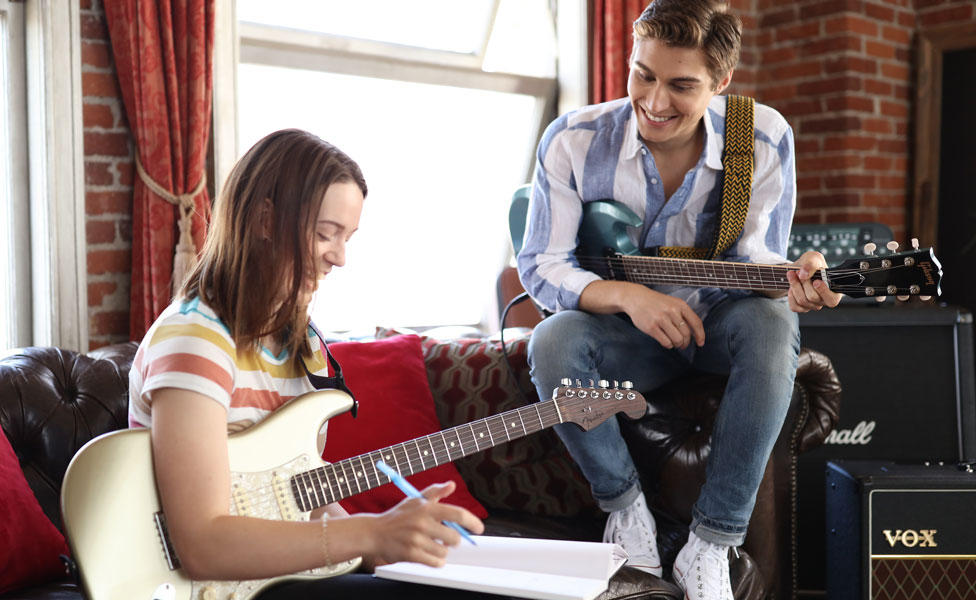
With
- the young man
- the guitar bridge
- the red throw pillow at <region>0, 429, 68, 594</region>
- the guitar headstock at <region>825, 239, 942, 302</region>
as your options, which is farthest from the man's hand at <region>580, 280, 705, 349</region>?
the red throw pillow at <region>0, 429, 68, 594</region>

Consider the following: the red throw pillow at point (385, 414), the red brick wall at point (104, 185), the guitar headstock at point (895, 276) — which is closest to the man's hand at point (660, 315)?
the guitar headstock at point (895, 276)

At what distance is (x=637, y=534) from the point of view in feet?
5.86

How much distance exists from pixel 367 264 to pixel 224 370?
7.61ft

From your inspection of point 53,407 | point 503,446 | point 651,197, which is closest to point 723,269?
point 651,197

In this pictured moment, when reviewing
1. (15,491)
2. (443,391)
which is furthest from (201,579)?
(443,391)

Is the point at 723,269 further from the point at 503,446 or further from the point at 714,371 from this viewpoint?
the point at 503,446

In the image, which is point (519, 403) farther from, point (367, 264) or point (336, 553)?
point (367, 264)

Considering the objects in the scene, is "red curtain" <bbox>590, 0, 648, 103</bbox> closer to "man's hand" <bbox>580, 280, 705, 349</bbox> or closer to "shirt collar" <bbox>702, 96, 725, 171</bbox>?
"shirt collar" <bbox>702, 96, 725, 171</bbox>

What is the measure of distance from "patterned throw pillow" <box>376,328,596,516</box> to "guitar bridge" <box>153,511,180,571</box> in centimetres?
95

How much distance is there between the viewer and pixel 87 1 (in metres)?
2.41

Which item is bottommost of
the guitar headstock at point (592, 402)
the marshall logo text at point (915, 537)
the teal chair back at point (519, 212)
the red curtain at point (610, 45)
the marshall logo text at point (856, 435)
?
the marshall logo text at point (915, 537)

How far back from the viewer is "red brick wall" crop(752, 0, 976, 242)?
12.7 feet

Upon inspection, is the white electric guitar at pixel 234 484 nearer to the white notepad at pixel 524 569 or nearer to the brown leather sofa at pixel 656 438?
the white notepad at pixel 524 569

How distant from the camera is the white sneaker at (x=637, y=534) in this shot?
1.75m
